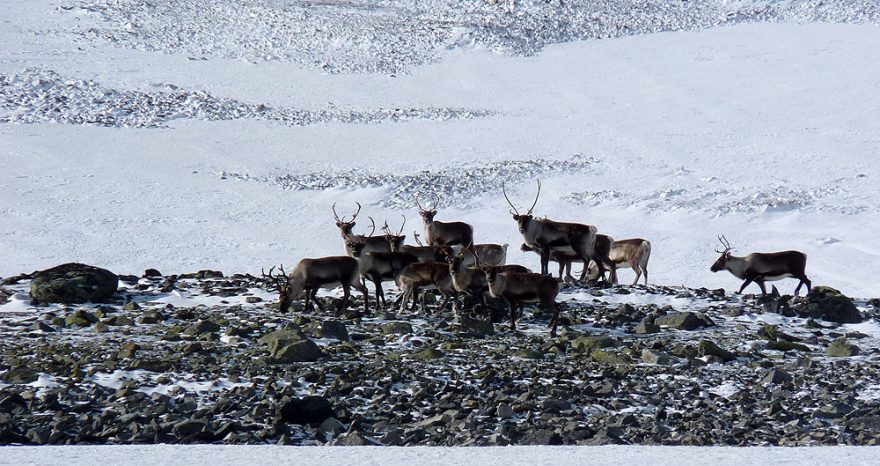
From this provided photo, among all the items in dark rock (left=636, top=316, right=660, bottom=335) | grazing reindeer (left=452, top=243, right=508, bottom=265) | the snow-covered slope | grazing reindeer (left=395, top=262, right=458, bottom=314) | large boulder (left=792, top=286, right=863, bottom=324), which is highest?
the snow-covered slope

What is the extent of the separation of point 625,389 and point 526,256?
1109 centimetres

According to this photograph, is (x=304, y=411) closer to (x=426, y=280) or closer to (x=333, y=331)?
(x=333, y=331)

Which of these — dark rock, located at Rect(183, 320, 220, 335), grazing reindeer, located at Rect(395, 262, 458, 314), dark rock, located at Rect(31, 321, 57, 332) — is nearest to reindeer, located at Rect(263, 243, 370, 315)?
grazing reindeer, located at Rect(395, 262, 458, 314)

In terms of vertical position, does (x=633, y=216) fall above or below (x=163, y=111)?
below

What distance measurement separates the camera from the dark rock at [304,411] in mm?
9591

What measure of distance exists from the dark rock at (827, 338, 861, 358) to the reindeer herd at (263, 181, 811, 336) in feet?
11.3

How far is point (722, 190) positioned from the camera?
Result: 26328 millimetres

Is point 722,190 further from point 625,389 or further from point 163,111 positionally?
point 163,111

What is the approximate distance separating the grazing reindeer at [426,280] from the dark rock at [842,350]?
496 centimetres

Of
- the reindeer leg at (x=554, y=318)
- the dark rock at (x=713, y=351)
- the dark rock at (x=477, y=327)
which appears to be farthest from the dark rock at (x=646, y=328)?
the dark rock at (x=477, y=327)

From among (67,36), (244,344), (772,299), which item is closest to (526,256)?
(772,299)

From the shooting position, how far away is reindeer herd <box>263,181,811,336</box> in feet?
45.4

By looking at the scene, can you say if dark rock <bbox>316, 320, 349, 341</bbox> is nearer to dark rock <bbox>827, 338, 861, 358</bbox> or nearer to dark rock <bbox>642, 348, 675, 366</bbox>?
dark rock <bbox>642, 348, 675, 366</bbox>

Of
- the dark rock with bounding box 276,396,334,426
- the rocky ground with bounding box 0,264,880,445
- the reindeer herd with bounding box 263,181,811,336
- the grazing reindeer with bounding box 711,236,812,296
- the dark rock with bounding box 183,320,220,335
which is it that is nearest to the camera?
the rocky ground with bounding box 0,264,880,445
